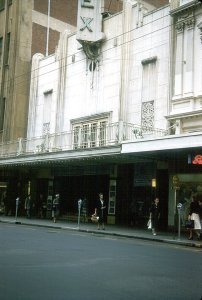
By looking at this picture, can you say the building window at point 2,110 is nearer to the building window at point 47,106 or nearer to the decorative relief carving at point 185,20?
the building window at point 47,106

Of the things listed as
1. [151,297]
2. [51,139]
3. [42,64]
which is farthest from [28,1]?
[151,297]

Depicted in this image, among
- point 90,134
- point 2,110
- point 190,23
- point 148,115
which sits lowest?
point 90,134

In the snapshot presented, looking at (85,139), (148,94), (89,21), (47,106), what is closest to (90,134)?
(85,139)

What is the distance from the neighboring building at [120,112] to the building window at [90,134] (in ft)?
0.23

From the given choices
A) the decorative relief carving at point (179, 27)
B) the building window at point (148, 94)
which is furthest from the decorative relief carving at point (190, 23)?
the building window at point (148, 94)

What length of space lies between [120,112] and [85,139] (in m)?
3.23

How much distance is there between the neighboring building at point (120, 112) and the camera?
19.7 m

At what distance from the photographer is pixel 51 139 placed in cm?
2766

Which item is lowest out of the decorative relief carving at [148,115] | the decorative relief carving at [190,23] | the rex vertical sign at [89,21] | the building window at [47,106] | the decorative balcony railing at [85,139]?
the decorative balcony railing at [85,139]

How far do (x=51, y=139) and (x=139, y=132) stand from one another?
8.03 metres

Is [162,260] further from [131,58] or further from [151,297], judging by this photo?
[131,58]

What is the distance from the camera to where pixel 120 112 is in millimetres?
23375

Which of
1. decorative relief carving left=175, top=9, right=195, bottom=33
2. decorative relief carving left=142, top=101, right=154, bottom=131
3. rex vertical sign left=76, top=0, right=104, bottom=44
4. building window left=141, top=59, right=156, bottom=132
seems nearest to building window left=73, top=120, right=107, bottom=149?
decorative relief carving left=142, top=101, right=154, bottom=131

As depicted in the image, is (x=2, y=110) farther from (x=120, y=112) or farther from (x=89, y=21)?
(x=120, y=112)
